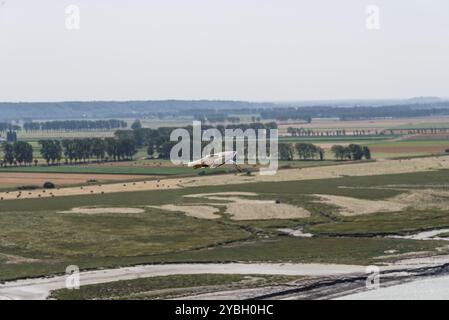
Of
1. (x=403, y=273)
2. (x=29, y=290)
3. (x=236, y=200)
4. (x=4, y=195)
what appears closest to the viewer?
(x=29, y=290)

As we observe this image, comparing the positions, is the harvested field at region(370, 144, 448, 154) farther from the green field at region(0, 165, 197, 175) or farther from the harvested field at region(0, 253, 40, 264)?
the harvested field at region(0, 253, 40, 264)

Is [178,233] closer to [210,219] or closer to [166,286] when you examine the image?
[210,219]

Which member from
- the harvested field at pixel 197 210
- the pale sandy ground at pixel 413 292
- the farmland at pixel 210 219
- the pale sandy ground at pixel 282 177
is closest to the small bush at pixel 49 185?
the farmland at pixel 210 219

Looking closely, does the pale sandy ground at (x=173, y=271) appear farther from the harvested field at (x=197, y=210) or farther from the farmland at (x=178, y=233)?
the harvested field at (x=197, y=210)

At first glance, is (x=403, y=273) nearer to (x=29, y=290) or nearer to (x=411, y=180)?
(x=29, y=290)
